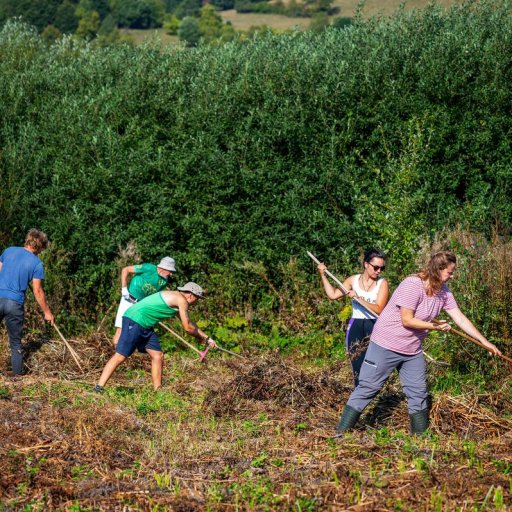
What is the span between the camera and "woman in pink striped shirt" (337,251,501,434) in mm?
7438

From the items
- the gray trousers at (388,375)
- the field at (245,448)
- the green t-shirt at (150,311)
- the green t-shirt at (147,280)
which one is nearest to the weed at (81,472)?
the field at (245,448)

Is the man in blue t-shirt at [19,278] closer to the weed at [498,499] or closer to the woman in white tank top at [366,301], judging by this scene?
the woman in white tank top at [366,301]

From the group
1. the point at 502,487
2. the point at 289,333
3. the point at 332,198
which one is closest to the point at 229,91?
the point at 332,198

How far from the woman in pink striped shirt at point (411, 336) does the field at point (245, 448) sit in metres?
0.27

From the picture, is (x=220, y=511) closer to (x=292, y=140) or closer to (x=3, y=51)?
(x=292, y=140)

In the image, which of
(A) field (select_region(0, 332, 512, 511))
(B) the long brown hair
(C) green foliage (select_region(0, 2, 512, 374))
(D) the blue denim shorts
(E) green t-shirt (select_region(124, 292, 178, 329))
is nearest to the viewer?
(A) field (select_region(0, 332, 512, 511))

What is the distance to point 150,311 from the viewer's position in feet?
31.4

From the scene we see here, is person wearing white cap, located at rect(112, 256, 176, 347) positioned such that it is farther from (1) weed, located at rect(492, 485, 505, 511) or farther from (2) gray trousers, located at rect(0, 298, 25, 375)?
(1) weed, located at rect(492, 485, 505, 511)

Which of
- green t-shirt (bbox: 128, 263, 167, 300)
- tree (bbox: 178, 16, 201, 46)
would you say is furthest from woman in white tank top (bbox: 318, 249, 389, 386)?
tree (bbox: 178, 16, 201, 46)

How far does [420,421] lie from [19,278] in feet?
16.7

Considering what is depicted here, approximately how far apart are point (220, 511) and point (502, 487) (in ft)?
6.66

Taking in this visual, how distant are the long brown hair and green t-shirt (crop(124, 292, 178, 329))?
310 centimetres

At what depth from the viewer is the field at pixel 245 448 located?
6.31m

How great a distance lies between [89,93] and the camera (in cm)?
1513
